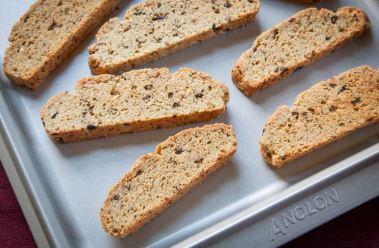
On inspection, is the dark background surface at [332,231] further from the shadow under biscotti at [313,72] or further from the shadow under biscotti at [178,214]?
the shadow under biscotti at [313,72]

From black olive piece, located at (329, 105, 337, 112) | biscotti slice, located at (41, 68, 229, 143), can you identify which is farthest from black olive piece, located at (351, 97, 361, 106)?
biscotti slice, located at (41, 68, 229, 143)

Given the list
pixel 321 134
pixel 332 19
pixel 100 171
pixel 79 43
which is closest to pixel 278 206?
pixel 321 134

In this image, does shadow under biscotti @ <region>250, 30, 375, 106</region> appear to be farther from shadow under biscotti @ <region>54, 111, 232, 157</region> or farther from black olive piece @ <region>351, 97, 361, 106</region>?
shadow under biscotti @ <region>54, 111, 232, 157</region>

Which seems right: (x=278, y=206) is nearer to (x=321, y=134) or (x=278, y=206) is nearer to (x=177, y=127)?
(x=321, y=134)

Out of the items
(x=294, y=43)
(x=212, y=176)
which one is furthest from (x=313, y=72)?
(x=212, y=176)

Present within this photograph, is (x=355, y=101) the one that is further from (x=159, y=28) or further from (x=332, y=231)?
(x=159, y=28)
